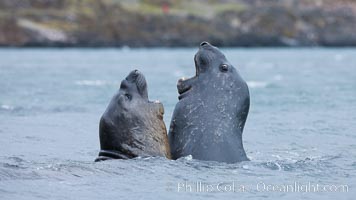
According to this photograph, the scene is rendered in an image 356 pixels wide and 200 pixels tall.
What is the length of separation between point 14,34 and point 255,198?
4459 inches

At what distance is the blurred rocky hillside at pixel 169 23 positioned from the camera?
12556cm

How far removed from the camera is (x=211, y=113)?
12875 millimetres

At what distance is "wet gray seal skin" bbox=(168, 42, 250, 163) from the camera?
1272 cm

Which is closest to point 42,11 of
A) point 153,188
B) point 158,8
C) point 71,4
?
point 71,4

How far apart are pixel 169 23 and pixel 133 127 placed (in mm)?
121421

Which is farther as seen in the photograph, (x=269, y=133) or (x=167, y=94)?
(x=167, y=94)

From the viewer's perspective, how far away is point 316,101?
91.1 ft

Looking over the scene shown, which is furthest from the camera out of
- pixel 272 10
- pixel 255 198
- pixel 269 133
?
pixel 272 10

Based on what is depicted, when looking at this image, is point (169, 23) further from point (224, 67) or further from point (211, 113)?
point (211, 113)

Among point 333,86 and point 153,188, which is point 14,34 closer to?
point 333,86

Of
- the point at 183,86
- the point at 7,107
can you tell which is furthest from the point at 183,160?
the point at 7,107

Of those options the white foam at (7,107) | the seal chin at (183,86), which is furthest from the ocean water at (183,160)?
the seal chin at (183,86)

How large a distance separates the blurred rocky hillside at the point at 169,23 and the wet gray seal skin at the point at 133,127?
354ft

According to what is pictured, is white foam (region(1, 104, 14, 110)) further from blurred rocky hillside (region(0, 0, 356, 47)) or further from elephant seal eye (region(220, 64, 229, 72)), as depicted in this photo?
blurred rocky hillside (region(0, 0, 356, 47))
